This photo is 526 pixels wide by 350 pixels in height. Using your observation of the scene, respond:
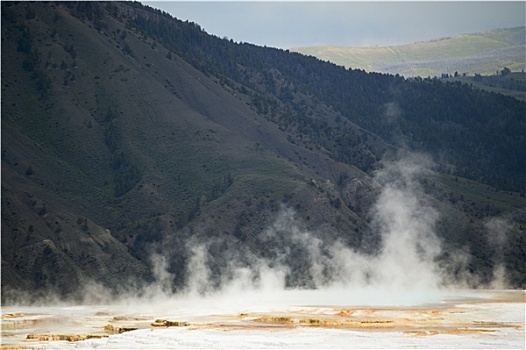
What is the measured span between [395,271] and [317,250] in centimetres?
1222

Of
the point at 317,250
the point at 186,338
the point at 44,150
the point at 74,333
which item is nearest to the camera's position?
the point at 186,338

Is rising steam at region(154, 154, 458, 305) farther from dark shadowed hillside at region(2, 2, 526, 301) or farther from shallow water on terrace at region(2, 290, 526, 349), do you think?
Answer: shallow water on terrace at region(2, 290, 526, 349)

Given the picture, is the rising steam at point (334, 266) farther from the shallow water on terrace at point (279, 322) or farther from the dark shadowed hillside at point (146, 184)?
the shallow water on terrace at point (279, 322)

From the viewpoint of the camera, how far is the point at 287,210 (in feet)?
521

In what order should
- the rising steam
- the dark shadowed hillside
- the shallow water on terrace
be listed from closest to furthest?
the shallow water on terrace, the rising steam, the dark shadowed hillside

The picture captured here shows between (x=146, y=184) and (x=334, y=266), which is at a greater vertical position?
(x=146, y=184)

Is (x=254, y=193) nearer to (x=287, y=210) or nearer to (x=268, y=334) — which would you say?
(x=287, y=210)

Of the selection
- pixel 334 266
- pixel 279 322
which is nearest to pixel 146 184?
pixel 334 266

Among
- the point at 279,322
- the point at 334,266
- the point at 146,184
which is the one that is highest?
the point at 146,184

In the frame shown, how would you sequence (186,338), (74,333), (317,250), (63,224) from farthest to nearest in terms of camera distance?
(317,250) < (63,224) < (74,333) < (186,338)

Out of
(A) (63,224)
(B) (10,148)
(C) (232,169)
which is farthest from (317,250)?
(B) (10,148)


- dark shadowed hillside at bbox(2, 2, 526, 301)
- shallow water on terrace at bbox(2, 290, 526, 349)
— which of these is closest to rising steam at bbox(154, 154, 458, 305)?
dark shadowed hillside at bbox(2, 2, 526, 301)

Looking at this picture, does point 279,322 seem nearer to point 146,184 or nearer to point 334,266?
point 334,266

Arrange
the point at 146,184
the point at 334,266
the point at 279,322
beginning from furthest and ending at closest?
the point at 146,184 → the point at 334,266 → the point at 279,322
